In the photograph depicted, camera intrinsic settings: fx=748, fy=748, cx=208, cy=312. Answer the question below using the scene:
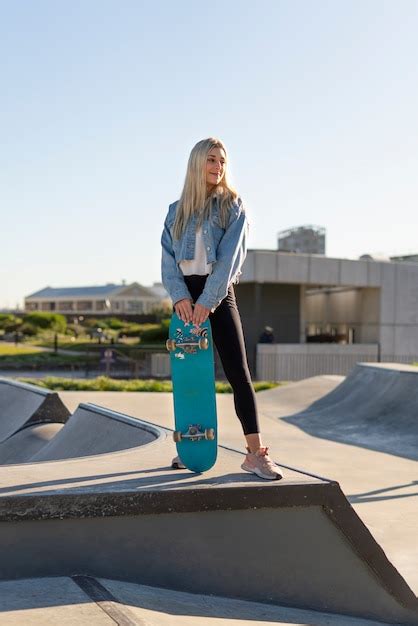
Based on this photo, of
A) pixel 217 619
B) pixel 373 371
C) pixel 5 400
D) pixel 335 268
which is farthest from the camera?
pixel 335 268

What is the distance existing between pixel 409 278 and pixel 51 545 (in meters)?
30.2

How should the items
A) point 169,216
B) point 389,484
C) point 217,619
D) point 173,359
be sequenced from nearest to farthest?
point 217,619
point 173,359
point 169,216
point 389,484

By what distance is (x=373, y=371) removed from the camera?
1262cm

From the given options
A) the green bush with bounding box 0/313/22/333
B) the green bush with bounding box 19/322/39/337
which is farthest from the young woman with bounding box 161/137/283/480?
the green bush with bounding box 0/313/22/333

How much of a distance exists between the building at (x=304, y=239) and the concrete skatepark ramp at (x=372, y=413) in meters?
30.5

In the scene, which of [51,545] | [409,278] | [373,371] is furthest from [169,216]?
[409,278]

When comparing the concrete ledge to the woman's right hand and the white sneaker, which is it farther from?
the woman's right hand

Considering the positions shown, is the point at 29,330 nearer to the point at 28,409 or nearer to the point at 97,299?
the point at 28,409

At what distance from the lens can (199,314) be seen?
397 centimetres

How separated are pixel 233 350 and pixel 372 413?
296 inches

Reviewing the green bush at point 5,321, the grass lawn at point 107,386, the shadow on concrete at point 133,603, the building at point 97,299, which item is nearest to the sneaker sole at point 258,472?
the shadow on concrete at point 133,603

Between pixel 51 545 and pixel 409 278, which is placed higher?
pixel 409 278

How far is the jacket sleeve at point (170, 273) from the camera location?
4047mm

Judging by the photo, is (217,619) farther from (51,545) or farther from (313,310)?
(313,310)
